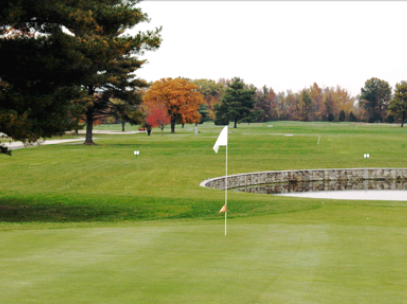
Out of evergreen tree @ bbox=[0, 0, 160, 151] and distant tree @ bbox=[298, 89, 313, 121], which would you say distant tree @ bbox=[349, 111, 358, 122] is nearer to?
distant tree @ bbox=[298, 89, 313, 121]

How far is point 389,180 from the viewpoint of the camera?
2878 cm

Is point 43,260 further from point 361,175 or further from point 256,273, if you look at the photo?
point 361,175

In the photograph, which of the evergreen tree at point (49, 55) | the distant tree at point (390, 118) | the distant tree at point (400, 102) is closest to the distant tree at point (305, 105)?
the distant tree at point (390, 118)

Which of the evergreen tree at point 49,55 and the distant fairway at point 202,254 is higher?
the evergreen tree at point 49,55

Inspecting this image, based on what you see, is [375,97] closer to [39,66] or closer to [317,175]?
[317,175]

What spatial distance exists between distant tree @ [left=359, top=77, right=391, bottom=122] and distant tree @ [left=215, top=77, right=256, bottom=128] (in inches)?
1858

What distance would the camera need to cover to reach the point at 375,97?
139 meters

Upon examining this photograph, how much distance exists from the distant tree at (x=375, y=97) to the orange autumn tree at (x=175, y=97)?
2642 inches

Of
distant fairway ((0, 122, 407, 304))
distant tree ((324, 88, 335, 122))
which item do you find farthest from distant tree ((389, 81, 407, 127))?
distant fairway ((0, 122, 407, 304))

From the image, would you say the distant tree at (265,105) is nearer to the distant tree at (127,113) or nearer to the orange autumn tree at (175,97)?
the orange autumn tree at (175,97)

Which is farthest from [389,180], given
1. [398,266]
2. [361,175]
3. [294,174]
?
[398,266]

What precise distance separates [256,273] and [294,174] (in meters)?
22.9

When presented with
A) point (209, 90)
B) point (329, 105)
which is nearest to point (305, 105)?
point (329, 105)

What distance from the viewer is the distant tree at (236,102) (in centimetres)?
10375
